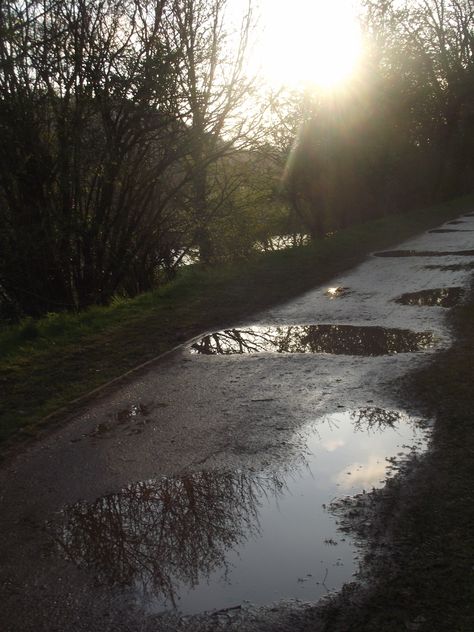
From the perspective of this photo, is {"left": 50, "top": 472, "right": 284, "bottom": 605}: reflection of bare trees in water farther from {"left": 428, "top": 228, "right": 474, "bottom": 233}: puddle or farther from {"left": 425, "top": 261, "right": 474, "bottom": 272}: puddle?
{"left": 428, "top": 228, "right": 474, "bottom": 233}: puddle

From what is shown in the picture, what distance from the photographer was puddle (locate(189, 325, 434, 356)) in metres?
8.05

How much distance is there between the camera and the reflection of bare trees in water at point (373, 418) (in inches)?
219

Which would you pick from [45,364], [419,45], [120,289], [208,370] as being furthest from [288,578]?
[419,45]

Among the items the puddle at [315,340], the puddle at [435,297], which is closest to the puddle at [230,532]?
the puddle at [315,340]

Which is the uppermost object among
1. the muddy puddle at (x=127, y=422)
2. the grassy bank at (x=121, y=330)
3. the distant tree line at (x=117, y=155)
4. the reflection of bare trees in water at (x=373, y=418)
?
the distant tree line at (x=117, y=155)

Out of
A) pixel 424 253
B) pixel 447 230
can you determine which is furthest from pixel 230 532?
pixel 447 230

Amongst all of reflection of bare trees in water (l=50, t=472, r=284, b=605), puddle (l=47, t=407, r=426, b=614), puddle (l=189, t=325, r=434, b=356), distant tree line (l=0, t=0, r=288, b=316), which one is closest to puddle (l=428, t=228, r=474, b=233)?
distant tree line (l=0, t=0, r=288, b=316)

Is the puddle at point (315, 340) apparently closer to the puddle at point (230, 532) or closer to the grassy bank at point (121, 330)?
the grassy bank at point (121, 330)

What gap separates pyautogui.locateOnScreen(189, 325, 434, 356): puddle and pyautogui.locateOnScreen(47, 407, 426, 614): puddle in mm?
2744

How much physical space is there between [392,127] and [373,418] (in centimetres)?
2734

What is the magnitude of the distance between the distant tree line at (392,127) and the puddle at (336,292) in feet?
43.2

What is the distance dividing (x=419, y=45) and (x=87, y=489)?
34.8m

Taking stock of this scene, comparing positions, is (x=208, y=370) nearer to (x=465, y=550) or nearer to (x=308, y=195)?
(x=465, y=550)

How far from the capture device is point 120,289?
1502 centimetres
